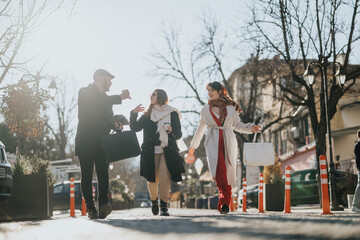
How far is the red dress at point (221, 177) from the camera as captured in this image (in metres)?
8.66

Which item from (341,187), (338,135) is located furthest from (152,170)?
(338,135)

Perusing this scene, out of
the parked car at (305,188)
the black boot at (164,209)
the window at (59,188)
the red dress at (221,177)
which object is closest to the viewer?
the black boot at (164,209)

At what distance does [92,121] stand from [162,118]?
4.96 feet

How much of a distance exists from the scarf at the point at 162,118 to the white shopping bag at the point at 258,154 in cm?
171

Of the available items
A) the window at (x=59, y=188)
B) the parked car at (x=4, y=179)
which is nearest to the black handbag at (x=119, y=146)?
the parked car at (x=4, y=179)

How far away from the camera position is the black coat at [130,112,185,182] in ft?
28.6

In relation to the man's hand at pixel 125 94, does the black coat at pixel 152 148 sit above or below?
below

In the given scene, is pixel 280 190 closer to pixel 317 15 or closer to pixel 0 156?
pixel 317 15

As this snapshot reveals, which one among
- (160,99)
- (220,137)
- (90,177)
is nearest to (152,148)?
(160,99)

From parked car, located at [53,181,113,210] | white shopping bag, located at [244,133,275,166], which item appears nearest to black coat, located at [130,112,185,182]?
white shopping bag, located at [244,133,275,166]

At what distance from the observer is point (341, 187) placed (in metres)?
20.2

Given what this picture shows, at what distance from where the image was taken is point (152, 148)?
8789mm

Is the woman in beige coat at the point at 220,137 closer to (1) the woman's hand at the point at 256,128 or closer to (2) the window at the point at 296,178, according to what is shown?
(1) the woman's hand at the point at 256,128

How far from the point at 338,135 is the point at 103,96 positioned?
24.9m
